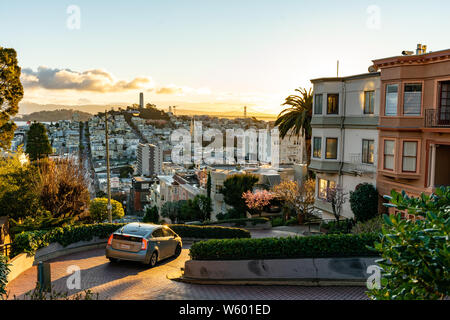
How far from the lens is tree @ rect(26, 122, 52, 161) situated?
36.7m

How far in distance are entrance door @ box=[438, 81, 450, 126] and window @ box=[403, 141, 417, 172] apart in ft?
5.67

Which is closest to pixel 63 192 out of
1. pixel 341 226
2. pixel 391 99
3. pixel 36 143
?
pixel 341 226

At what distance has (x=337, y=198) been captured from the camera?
993 inches

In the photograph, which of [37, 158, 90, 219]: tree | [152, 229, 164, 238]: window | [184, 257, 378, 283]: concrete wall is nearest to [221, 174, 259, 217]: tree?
[37, 158, 90, 219]: tree

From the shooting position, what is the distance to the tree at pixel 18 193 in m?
17.8

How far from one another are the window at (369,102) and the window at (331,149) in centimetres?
314

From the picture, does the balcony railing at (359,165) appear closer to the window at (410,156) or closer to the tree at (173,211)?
the window at (410,156)

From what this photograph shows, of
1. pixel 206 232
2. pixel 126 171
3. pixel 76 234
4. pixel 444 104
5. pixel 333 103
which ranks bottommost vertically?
pixel 126 171

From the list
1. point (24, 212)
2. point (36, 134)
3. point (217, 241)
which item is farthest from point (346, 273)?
point (36, 134)

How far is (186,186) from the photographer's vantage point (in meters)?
61.6

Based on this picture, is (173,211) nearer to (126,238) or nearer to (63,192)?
(63,192)

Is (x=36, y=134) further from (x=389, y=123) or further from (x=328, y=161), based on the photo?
(x=389, y=123)

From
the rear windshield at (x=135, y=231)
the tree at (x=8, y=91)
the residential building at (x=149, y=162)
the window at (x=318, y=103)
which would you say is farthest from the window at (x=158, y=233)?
the residential building at (x=149, y=162)

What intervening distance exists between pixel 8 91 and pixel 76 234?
921cm
